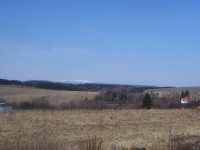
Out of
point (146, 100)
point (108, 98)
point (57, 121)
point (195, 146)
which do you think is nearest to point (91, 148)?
point (195, 146)

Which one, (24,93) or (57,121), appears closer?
(57,121)

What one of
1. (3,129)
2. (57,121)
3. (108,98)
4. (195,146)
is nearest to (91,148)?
(195,146)

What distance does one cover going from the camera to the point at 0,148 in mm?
10039

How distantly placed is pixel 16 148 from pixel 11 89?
112 metres

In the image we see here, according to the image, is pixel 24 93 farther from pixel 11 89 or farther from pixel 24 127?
pixel 24 127

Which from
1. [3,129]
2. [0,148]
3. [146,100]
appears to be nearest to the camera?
[0,148]

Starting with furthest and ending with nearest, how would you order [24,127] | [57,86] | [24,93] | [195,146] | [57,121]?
1. [57,86]
2. [24,93]
3. [57,121]
4. [24,127]
5. [195,146]

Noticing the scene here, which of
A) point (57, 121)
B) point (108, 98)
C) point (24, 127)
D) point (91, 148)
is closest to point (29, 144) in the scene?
point (91, 148)

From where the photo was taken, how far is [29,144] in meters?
10.5

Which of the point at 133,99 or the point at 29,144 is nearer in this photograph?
the point at 29,144

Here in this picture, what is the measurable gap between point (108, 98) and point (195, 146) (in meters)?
92.1

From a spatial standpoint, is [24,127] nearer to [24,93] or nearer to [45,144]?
[45,144]

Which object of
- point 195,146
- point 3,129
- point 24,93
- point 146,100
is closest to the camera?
point 195,146

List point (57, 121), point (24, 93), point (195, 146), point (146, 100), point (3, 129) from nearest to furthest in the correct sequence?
1. point (195, 146)
2. point (3, 129)
3. point (57, 121)
4. point (146, 100)
5. point (24, 93)
